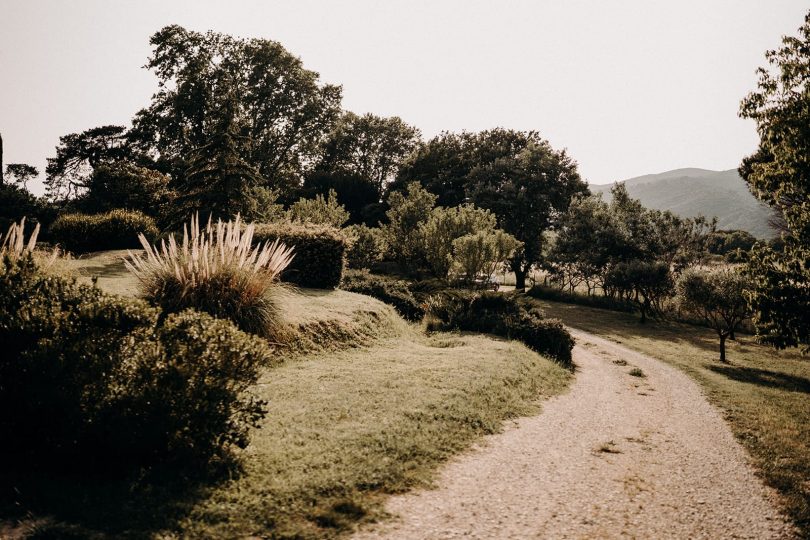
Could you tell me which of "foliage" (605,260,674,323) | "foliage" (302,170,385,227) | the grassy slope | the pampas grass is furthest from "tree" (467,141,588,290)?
the pampas grass

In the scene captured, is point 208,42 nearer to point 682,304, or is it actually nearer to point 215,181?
point 215,181

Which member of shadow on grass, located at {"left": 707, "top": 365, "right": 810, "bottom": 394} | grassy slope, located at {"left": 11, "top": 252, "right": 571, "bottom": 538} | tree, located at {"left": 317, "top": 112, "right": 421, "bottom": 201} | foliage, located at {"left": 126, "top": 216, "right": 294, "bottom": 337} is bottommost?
shadow on grass, located at {"left": 707, "top": 365, "right": 810, "bottom": 394}

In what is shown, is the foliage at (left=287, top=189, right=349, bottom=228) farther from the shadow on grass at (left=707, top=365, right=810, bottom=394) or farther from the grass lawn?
the shadow on grass at (left=707, top=365, right=810, bottom=394)

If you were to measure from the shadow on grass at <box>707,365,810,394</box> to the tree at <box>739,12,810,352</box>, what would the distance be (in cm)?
782

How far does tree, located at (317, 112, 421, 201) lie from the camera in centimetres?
5169

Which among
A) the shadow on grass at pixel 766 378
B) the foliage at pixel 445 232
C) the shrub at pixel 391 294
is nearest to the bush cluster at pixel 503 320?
the shrub at pixel 391 294

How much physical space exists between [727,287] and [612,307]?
15.0 metres

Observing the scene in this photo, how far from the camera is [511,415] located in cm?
769

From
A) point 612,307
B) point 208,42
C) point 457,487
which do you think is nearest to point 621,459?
point 457,487

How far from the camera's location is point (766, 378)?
15.6m

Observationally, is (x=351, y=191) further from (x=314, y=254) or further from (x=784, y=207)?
(x=784, y=207)

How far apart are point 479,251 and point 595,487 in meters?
15.6

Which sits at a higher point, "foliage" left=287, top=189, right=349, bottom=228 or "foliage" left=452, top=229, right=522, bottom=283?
"foliage" left=287, top=189, right=349, bottom=228

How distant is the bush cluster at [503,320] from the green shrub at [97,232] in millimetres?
13833
